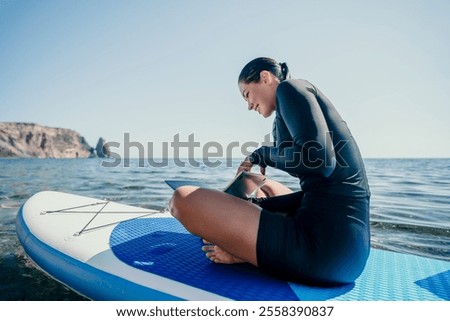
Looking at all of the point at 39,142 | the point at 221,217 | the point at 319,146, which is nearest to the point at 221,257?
the point at 221,217

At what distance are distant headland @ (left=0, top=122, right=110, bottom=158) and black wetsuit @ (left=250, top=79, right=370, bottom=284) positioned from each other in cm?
8325

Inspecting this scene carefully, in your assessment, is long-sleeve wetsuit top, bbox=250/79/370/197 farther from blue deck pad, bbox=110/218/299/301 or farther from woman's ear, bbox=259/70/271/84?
blue deck pad, bbox=110/218/299/301

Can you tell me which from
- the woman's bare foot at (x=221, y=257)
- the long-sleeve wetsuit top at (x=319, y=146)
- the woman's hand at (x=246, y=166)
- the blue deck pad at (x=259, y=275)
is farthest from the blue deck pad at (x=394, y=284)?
the woman's hand at (x=246, y=166)

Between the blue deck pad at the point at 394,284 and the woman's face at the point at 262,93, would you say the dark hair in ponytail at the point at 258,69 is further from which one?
the blue deck pad at the point at 394,284

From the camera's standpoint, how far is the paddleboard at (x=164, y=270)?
5.59 feet

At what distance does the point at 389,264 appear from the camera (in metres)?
2.36

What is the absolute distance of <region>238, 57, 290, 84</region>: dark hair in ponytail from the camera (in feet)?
6.05

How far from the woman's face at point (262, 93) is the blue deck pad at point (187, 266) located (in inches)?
41.0

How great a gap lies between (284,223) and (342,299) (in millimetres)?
579

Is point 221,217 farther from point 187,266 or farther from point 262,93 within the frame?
point 262,93

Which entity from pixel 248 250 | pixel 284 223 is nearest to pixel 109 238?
pixel 248 250

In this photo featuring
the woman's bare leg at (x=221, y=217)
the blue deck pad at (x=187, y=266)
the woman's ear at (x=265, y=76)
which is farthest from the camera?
the woman's ear at (x=265, y=76)

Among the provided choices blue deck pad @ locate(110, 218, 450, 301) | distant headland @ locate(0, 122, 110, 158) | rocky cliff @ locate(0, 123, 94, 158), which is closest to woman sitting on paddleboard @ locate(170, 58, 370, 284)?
blue deck pad @ locate(110, 218, 450, 301)
